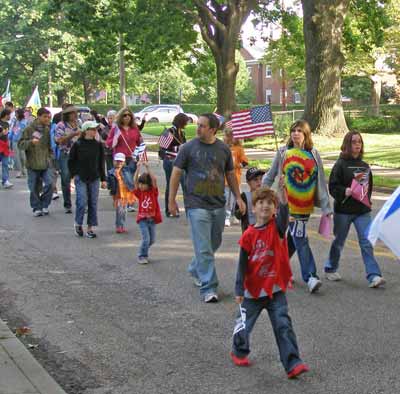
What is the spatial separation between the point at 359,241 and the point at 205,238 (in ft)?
5.61

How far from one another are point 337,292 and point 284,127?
2268 centimetres

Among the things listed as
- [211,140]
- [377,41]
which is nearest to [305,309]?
[211,140]

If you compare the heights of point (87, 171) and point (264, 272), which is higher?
point (87, 171)

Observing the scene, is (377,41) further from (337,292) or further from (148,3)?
(337,292)

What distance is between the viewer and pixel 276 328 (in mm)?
5582

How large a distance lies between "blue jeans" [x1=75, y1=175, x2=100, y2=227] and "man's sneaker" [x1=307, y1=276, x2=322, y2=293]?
4.42 metres

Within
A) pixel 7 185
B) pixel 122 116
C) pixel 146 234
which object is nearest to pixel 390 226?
pixel 146 234

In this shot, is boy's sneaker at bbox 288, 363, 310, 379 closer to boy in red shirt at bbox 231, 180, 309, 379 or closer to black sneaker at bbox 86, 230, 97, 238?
boy in red shirt at bbox 231, 180, 309, 379

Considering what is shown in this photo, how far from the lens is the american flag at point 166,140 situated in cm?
1312

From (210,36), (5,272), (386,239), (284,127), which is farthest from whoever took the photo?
(210,36)

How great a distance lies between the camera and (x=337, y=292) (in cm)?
793

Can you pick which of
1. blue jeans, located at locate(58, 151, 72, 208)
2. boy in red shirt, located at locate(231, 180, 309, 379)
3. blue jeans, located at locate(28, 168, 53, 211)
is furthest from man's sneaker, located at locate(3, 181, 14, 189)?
boy in red shirt, located at locate(231, 180, 309, 379)

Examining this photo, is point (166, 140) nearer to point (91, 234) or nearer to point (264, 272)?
point (91, 234)

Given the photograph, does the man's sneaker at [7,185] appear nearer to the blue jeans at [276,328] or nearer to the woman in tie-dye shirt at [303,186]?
the woman in tie-dye shirt at [303,186]
